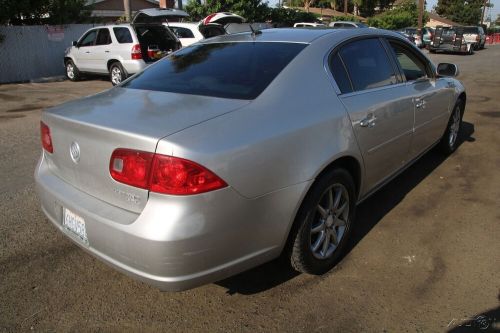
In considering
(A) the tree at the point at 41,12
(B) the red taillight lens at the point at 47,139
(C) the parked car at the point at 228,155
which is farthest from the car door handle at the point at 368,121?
(A) the tree at the point at 41,12

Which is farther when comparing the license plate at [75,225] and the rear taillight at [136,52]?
the rear taillight at [136,52]

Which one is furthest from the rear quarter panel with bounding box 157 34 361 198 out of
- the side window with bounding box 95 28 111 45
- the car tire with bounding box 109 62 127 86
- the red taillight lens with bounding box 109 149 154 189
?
the side window with bounding box 95 28 111 45

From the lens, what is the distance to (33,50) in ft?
47.5

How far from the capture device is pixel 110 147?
2.35 meters

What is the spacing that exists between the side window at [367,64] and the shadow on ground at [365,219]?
116 cm

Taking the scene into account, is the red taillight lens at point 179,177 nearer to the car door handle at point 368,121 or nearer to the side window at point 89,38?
the car door handle at point 368,121

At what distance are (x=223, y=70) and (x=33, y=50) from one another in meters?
13.6

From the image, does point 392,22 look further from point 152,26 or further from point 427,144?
point 427,144

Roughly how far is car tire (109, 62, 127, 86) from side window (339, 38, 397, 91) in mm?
9739

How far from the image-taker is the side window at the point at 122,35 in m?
12.0

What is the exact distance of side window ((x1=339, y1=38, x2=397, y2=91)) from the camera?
11.0 ft

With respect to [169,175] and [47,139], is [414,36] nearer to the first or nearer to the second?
[47,139]

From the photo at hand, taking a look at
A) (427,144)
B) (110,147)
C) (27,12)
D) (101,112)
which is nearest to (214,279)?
(110,147)

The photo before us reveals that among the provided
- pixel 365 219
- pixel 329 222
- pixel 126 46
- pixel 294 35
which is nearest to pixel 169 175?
pixel 329 222
